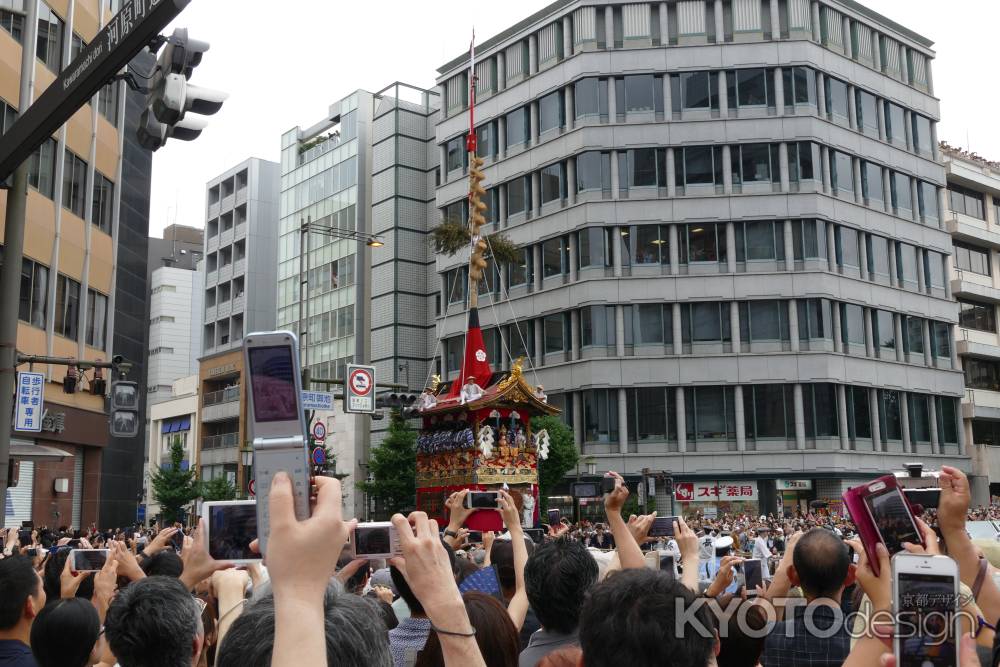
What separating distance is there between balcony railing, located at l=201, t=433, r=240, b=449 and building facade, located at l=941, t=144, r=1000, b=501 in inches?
1908

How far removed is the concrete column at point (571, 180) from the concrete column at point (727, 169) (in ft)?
25.3

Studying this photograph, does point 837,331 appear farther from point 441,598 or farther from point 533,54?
point 441,598

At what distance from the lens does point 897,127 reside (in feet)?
177

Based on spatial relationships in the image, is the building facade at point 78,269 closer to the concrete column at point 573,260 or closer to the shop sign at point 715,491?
the concrete column at point 573,260

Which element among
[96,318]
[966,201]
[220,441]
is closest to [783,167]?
[966,201]

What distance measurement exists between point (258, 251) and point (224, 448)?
1587cm

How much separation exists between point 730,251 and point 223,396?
134ft

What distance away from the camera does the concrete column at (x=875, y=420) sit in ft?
160

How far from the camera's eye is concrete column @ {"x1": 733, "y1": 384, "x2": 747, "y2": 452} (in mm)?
47219

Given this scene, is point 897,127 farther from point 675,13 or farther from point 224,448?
point 224,448

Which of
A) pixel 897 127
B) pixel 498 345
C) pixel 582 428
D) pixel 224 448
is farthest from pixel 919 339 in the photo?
pixel 224 448

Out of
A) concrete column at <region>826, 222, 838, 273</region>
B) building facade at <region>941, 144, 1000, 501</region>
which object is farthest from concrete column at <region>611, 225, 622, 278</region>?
building facade at <region>941, 144, 1000, 501</region>

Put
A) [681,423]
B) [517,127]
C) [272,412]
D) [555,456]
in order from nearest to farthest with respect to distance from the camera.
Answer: [272,412] < [555,456] < [681,423] < [517,127]

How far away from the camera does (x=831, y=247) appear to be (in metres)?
48.9
